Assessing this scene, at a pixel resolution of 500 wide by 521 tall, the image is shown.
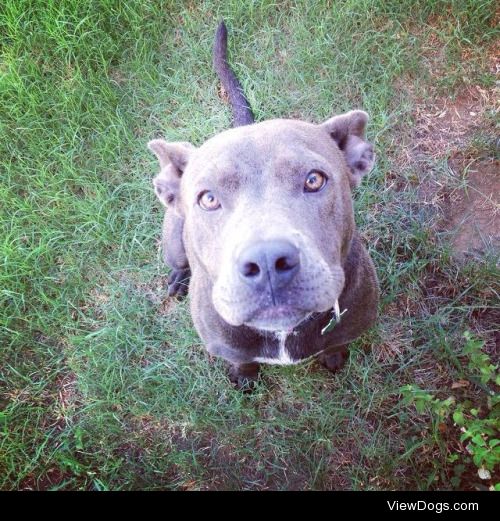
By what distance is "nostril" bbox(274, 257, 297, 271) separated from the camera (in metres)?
2.07

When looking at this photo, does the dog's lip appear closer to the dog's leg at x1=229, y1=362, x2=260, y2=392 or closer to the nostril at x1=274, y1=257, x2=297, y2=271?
the nostril at x1=274, y1=257, x2=297, y2=271

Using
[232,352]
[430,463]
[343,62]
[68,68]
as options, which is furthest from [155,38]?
[430,463]

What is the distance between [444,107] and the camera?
14.0 feet

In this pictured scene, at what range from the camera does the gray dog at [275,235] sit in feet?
7.11

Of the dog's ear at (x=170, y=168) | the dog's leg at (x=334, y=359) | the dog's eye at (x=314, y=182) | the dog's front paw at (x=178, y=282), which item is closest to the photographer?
the dog's eye at (x=314, y=182)

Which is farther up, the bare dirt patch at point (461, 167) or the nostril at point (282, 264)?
the nostril at point (282, 264)

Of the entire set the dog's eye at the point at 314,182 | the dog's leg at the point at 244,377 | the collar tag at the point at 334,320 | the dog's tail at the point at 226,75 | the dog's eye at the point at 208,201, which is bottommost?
the dog's leg at the point at 244,377

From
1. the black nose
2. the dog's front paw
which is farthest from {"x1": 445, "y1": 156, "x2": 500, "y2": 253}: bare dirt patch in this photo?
the black nose

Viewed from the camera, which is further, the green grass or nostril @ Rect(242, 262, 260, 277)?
the green grass

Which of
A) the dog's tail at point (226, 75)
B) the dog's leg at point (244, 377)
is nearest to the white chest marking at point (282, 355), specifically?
the dog's leg at point (244, 377)

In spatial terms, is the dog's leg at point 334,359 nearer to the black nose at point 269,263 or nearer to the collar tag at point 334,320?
the collar tag at point 334,320

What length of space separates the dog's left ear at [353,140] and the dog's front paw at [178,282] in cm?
150

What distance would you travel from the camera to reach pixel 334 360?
11.7 feet
